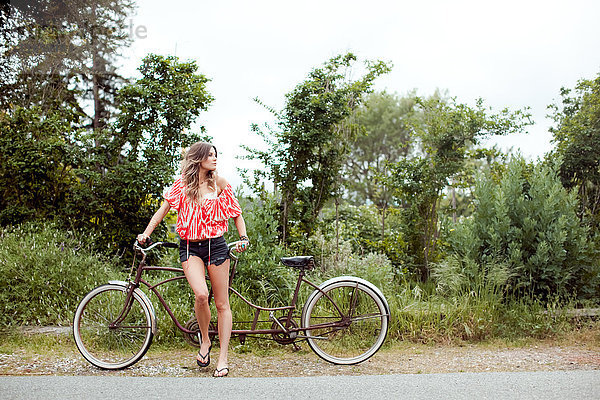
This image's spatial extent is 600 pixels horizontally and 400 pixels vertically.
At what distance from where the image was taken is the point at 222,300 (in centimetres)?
459

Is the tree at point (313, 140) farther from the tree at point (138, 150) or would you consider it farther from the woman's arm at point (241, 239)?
the woman's arm at point (241, 239)

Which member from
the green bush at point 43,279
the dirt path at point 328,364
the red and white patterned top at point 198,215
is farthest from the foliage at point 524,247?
the green bush at point 43,279

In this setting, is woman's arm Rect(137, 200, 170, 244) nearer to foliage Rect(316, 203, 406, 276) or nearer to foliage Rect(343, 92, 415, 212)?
foliage Rect(316, 203, 406, 276)

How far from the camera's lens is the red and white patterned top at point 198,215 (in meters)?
4.49

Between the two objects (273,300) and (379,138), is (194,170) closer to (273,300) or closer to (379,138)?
(273,300)

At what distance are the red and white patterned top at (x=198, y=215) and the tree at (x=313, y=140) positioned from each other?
2979 mm

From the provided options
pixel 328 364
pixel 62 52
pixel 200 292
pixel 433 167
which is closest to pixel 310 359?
pixel 328 364

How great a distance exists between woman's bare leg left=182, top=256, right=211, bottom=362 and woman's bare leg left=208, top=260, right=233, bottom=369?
3.9 inches

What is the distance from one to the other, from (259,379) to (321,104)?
436cm

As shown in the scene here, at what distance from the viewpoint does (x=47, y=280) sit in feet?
20.3

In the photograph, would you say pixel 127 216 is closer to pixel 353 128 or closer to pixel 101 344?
pixel 101 344

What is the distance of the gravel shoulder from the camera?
4.66 metres

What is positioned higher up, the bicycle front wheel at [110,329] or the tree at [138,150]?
the tree at [138,150]

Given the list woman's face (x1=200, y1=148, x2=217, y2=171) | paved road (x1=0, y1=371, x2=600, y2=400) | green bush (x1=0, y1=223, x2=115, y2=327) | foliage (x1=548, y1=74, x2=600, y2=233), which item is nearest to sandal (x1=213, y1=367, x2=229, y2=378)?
paved road (x1=0, y1=371, x2=600, y2=400)
